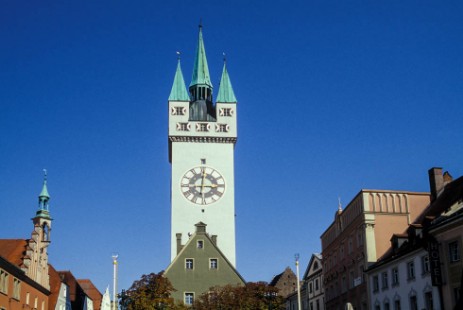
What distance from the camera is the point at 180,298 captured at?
67500 millimetres

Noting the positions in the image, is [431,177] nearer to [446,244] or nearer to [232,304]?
[446,244]

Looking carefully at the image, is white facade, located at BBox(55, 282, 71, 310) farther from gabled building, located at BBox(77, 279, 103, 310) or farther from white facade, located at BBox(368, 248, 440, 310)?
white facade, located at BBox(368, 248, 440, 310)

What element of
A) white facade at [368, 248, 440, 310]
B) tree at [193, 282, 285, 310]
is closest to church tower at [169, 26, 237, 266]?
tree at [193, 282, 285, 310]

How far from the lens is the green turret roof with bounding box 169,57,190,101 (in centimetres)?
9119

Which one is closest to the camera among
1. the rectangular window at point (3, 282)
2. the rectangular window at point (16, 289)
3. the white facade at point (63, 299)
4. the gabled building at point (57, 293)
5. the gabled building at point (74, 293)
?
the rectangular window at point (3, 282)

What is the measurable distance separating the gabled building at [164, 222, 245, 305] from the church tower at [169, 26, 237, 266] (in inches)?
398

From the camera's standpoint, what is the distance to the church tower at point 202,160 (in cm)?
8325

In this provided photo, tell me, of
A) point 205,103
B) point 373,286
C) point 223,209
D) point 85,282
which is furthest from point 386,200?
point 85,282

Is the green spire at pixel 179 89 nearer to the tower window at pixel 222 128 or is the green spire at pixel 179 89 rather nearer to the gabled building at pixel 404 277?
the tower window at pixel 222 128

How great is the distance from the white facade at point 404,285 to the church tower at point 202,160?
28.9 meters

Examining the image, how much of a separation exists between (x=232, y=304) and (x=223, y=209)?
2825 cm

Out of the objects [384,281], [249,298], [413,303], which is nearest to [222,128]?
[249,298]

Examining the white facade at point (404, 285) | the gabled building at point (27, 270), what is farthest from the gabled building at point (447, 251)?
the gabled building at point (27, 270)

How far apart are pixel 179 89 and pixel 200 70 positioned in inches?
220
